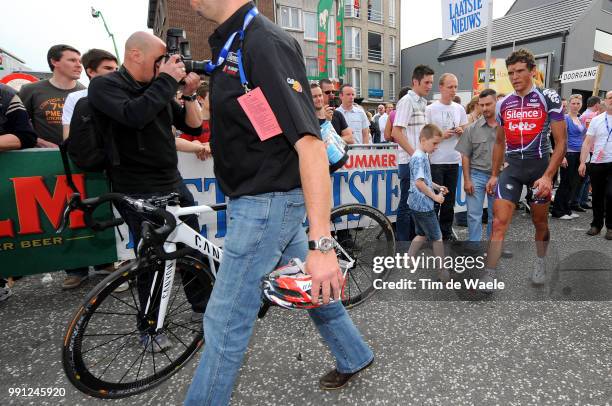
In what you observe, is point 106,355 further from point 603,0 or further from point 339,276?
point 603,0

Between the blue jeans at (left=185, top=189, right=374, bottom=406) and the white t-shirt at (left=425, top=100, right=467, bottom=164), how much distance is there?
3.52 meters

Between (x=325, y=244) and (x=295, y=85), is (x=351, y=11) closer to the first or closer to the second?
(x=295, y=85)

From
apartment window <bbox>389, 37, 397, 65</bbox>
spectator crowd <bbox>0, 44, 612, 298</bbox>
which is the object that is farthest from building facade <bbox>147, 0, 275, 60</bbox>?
spectator crowd <bbox>0, 44, 612, 298</bbox>

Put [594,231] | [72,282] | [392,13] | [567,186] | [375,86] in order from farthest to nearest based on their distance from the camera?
1. [392,13]
2. [375,86]
3. [567,186]
4. [594,231]
5. [72,282]

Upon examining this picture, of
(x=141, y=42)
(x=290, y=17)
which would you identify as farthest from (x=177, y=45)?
(x=290, y=17)

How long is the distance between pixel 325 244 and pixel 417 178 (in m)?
2.56

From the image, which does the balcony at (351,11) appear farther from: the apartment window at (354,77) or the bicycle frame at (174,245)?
the bicycle frame at (174,245)

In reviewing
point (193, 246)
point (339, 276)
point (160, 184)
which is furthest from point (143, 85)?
point (339, 276)

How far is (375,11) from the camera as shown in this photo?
3534 cm

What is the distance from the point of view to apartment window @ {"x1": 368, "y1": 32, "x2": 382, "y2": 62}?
35.3 m

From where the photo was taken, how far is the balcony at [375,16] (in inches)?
1383

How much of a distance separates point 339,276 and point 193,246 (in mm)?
1223

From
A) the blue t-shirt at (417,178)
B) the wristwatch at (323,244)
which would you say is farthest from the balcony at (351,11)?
the wristwatch at (323,244)

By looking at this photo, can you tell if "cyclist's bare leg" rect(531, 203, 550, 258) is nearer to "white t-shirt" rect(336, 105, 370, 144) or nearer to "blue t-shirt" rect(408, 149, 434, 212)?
"blue t-shirt" rect(408, 149, 434, 212)
